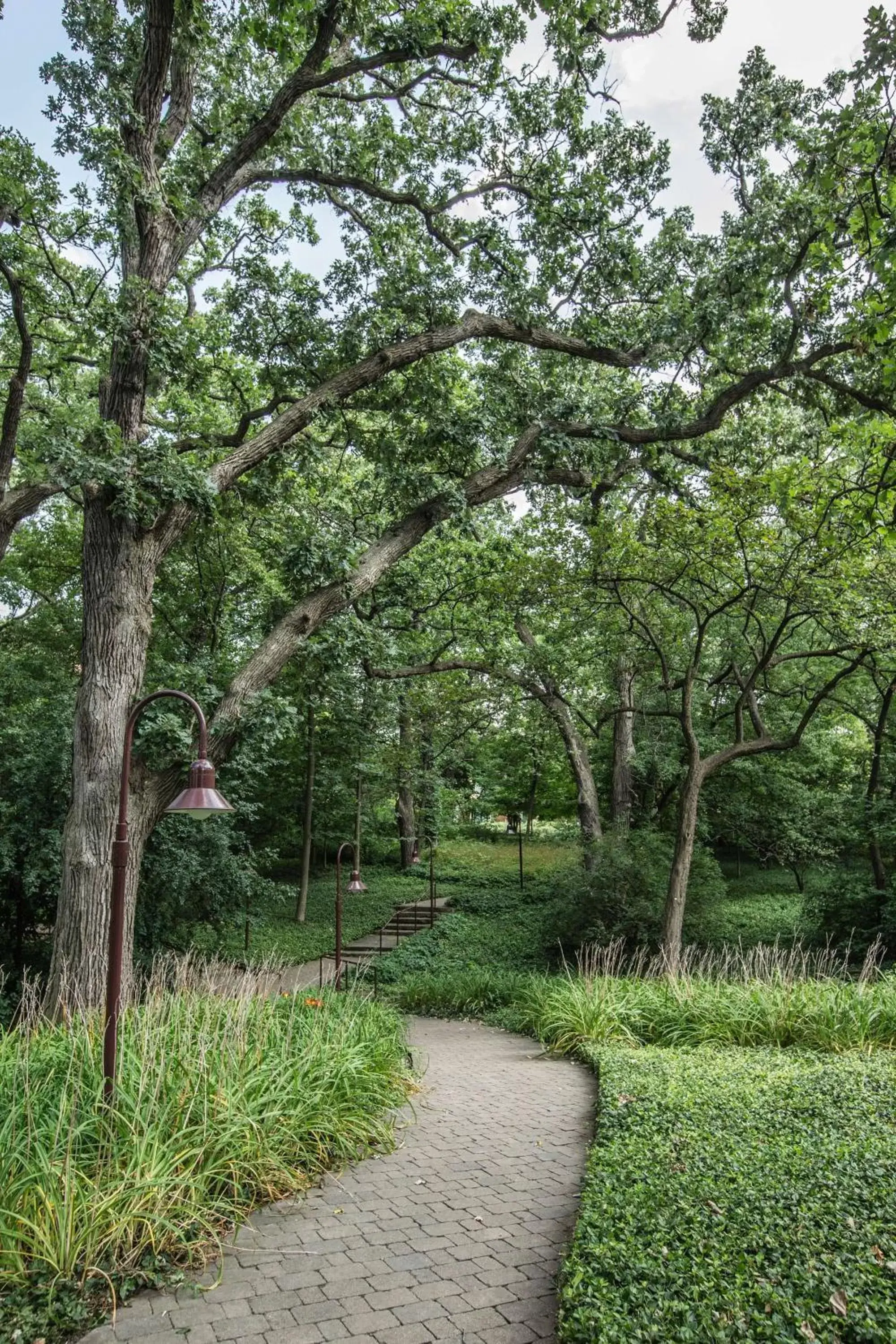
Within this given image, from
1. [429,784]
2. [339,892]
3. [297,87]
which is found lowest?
[339,892]

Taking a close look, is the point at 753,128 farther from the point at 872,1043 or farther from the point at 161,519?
the point at 872,1043

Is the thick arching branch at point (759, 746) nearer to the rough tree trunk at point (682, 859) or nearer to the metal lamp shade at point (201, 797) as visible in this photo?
the rough tree trunk at point (682, 859)

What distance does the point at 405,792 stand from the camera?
69.2 feet

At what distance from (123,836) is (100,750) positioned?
2992 mm

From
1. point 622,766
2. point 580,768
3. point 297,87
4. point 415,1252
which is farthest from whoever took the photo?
point 622,766

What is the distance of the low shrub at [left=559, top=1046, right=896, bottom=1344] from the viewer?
2.65m

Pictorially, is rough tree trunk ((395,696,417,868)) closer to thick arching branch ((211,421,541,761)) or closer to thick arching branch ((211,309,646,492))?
thick arching branch ((211,421,541,761))

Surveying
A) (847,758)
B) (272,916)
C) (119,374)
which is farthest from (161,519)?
(847,758)

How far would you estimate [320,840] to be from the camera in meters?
21.7

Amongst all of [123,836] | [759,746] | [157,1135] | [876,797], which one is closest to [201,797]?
[123,836]

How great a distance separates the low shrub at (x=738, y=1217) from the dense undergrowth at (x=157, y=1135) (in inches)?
64.8

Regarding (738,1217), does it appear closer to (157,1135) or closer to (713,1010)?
(157,1135)

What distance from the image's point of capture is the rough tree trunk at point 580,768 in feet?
49.5

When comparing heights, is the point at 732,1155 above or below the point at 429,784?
below
